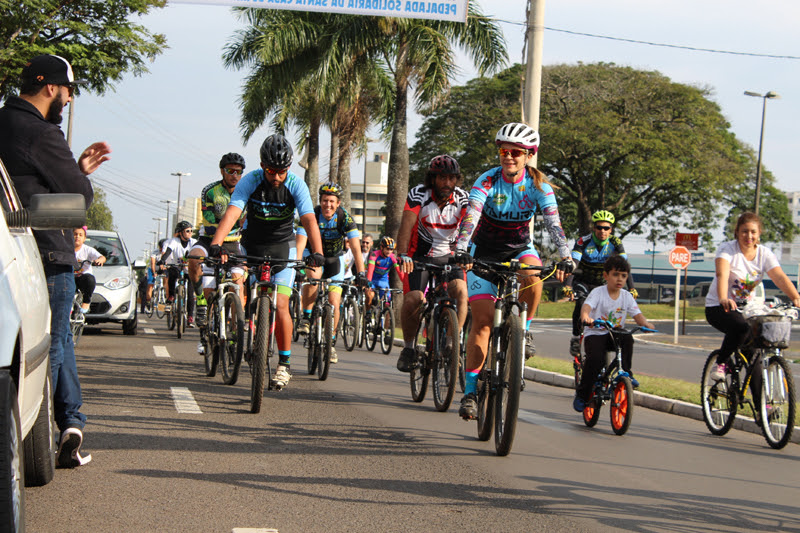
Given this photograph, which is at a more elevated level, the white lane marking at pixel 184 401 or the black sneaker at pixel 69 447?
the black sneaker at pixel 69 447

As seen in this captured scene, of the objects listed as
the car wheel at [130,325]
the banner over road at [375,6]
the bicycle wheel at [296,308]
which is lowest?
the car wheel at [130,325]

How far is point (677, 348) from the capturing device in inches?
883

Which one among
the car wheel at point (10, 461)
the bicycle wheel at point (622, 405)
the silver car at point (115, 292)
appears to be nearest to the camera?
the car wheel at point (10, 461)

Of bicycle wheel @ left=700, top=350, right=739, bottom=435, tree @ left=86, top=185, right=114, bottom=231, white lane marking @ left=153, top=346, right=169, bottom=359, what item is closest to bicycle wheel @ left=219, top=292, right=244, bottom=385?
white lane marking @ left=153, top=346, right=169, bottom=359

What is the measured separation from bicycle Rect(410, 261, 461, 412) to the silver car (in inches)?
326

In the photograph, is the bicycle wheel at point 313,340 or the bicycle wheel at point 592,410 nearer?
the bicycle wheel at point 592,410

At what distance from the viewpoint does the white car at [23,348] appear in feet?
9.59

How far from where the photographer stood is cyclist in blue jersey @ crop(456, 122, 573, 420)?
682 cm

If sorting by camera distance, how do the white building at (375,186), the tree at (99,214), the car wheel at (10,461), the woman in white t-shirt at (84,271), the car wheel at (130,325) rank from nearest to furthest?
the car wheel at (10,461) → the woman in white t-shirt at (84,271) → the car wheel at (130,325) → the tree at (99,214) → the white building at (375,186)

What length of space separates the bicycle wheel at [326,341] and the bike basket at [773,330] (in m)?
4.05

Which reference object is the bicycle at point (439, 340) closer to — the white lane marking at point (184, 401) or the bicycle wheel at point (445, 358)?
the bicycle wheel at point (445, 358)

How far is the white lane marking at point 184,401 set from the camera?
7426mm

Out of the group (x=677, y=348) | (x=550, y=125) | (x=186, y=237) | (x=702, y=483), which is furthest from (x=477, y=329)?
(x=550, y=125)

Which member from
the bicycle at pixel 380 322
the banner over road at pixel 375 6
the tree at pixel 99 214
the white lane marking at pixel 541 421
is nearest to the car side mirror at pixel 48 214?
the white lane marking at pixel 541 421
